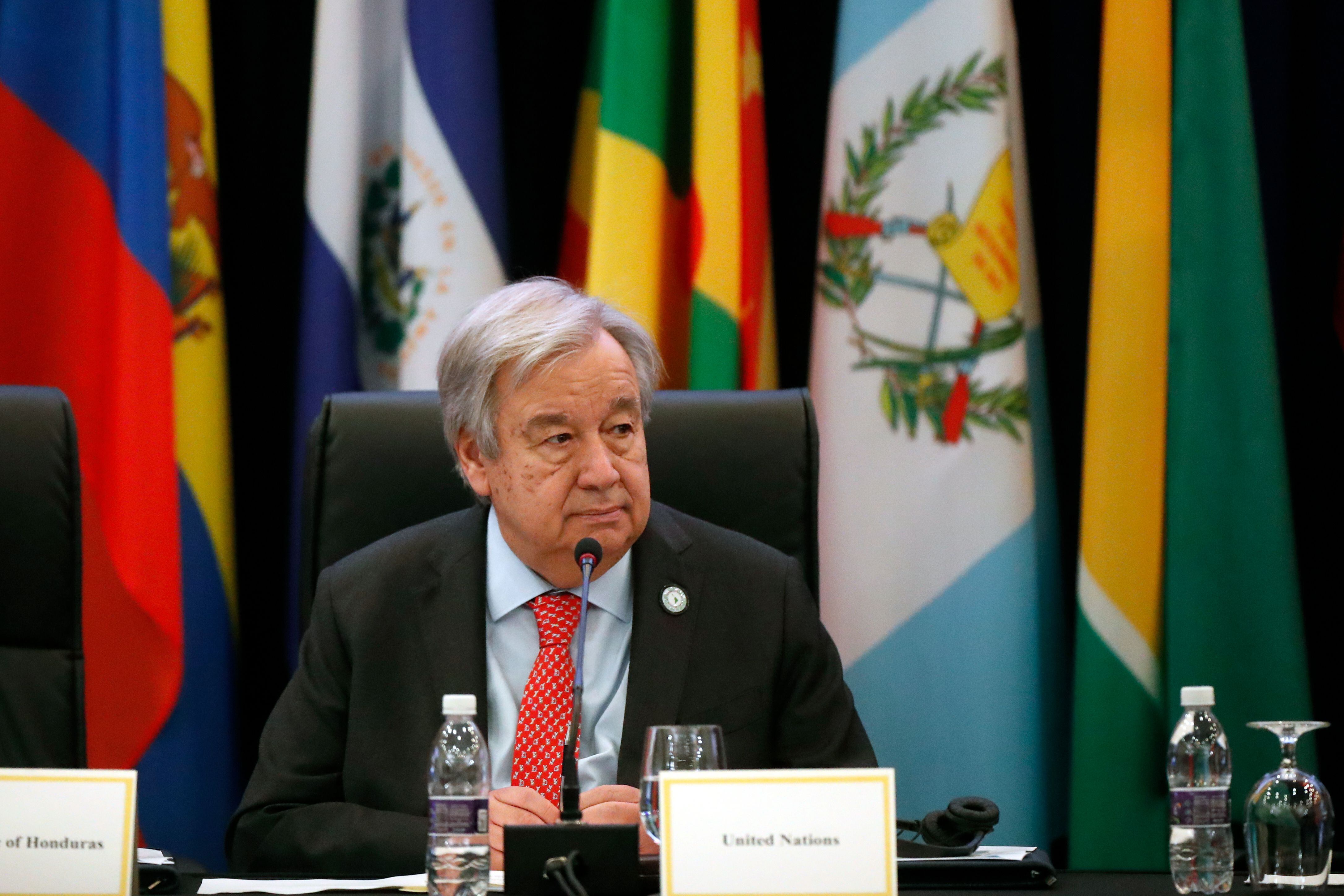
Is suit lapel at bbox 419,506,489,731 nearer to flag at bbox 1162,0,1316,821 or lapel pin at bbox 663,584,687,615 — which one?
lapel pin at bbox 663,584,687,615

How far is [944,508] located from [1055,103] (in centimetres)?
88

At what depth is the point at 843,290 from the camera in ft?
9.11

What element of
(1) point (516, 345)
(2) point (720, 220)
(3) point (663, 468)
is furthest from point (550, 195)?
(1) point (516, 345)

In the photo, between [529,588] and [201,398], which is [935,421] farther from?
[201,398]

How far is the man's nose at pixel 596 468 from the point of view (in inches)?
76.1

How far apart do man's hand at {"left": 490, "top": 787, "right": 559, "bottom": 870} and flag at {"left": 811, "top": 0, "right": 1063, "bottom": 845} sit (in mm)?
1095

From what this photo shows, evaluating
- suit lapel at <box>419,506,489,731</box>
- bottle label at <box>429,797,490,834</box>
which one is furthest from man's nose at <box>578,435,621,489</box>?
bottle label at <box>429,797,490,834</box>

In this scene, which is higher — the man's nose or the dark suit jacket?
the man's nose

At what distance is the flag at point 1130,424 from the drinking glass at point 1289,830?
1.28 meters

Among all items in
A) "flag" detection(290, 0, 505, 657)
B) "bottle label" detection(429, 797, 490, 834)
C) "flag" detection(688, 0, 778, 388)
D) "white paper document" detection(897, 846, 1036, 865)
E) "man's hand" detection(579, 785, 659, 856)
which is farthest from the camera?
"flag" detection(290, 0, 505, 657)

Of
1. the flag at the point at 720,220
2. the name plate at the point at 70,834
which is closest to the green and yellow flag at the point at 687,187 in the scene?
the flag at the point at 720,220

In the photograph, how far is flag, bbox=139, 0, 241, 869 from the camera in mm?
2818

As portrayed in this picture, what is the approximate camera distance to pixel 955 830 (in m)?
1.50

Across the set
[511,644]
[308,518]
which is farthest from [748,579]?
[308,518]
